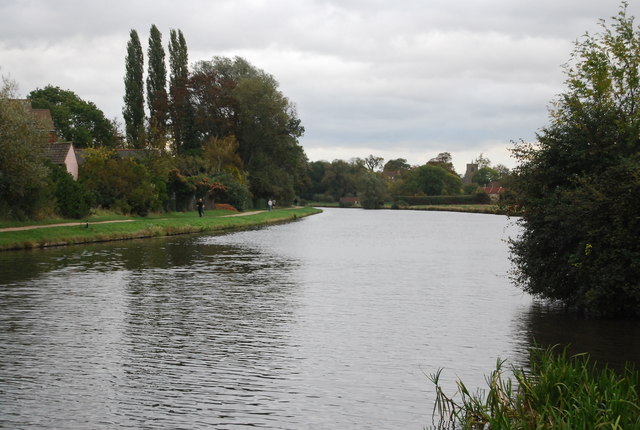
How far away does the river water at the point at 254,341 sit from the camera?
840 centimetres

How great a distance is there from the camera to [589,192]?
14.7m

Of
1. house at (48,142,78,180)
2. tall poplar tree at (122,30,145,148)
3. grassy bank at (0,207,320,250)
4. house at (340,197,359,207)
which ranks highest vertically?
tall poplar tree at (122,30,145,148)

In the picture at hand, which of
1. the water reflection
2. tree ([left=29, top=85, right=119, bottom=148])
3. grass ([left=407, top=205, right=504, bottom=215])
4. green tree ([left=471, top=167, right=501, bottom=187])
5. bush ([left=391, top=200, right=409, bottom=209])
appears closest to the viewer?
the water reflection

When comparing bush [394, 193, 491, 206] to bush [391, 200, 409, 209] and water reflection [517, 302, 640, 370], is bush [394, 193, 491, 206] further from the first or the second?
water reflection [517, 302, 640, 370]

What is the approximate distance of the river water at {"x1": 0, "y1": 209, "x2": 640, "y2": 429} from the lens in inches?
331

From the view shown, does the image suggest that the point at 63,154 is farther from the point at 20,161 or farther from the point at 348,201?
the point at 348,201

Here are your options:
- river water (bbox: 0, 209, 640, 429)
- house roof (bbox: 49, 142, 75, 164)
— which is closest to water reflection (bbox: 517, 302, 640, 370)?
river water (bbox: 0, 209, 640, 429)

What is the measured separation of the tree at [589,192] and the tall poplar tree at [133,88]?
66095 mm

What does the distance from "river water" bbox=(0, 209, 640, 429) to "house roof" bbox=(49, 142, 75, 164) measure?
1141 inches

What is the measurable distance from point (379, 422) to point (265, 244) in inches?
1112

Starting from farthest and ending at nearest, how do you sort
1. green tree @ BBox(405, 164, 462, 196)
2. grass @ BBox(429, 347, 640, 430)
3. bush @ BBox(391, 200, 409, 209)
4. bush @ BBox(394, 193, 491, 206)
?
green tree @ BBox(405, 164, 462, 196), bush @ BBox(394, 193, 491, 206), bush @ BBox(391, 200, 409, 209), grass @ BBox(429, 347, 640, 430)

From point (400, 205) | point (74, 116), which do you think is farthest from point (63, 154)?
point (400, 205)

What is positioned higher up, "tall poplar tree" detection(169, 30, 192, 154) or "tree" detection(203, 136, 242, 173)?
"tall poplar tree" detection(169, 30, 192, 154)

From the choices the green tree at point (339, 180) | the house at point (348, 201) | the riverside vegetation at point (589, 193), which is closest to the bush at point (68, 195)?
the riverside vegetation at point (589, 193)
